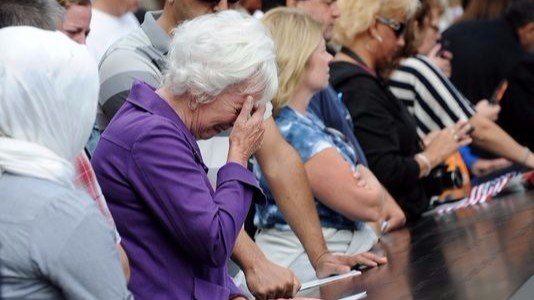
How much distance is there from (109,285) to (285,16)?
11.5 ft

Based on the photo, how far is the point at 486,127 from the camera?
9602 mm

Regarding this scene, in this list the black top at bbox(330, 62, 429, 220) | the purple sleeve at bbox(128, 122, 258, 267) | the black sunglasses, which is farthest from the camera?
the black sunglasses

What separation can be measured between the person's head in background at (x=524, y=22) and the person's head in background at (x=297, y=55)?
16.0ft

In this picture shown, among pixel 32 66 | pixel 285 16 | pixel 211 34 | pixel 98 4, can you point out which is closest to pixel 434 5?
pixel 98 4

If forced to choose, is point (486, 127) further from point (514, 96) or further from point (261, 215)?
point (261, 215)

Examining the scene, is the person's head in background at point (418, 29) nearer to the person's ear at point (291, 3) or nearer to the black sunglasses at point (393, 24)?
the black sunglasses at point (393, 24)

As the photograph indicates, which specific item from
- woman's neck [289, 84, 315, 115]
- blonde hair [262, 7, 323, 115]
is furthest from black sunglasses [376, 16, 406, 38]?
woman's neck [289, 84, 315, 115]

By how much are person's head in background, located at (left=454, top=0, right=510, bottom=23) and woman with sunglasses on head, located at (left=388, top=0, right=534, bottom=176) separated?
2377 mm

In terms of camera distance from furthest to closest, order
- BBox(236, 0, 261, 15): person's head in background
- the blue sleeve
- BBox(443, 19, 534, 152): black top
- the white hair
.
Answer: BBox(236, 0, 261, 15): person's head in background → BBox(443, 19, 534, 152): black top → the blue sleeve → the white hair

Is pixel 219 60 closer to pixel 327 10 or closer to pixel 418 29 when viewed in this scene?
pixel 327 10

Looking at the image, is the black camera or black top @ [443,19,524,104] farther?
black top @ [443,19,524,104]

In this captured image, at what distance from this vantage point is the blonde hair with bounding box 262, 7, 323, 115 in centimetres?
686

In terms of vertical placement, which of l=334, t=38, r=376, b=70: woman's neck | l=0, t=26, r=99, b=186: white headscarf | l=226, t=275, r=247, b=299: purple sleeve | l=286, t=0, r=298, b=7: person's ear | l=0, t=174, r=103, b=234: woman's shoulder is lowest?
l=334, t=38, r=376, b=70: woman's neck

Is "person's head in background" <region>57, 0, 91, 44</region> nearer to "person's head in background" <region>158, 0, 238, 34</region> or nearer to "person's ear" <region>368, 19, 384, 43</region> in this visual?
"person's head in background" <region>158, 0, 238, 34</region>
